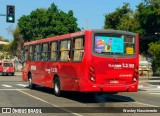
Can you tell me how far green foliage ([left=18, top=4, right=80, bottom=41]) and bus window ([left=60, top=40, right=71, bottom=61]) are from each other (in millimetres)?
49787

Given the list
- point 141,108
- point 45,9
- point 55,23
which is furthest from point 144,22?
point 141,108

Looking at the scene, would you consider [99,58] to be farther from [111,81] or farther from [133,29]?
[133,29]

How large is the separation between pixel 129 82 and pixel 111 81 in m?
0.84

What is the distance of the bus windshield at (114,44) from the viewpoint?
1598cm

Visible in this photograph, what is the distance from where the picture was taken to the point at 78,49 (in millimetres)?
16547

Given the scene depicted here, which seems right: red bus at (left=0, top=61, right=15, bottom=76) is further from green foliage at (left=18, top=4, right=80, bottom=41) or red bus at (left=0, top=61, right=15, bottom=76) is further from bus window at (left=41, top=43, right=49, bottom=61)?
bus window at (left=41, top=43, right=49, bottom=61)

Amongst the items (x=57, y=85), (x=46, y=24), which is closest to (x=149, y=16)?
(x=46, y=24)

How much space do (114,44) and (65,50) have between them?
2.64 metres

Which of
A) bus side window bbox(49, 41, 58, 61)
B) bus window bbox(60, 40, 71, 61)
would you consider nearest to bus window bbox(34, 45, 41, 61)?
→ bus side window bbox(49, 41, 58, 61)

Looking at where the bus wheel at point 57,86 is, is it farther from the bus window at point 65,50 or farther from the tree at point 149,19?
the tree at point 149,19

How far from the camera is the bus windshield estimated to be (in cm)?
1598

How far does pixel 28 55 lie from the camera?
24047mm

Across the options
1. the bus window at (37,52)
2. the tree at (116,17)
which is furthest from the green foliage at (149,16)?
the bus window at (37,52)

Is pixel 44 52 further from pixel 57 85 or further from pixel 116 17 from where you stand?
pixel 116 17
